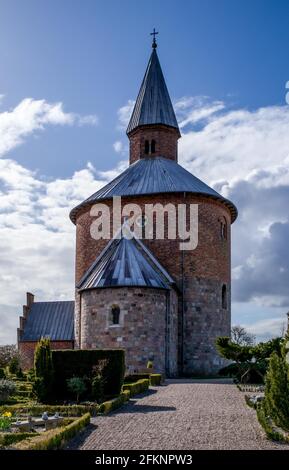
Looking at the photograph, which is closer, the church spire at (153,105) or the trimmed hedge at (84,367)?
the trimmed hedge at (84,367)

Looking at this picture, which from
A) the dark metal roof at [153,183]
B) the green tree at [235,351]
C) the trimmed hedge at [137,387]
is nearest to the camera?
the trimmed hedge at [137,387]

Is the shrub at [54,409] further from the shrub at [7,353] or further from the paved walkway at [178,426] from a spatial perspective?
the shrub at [7,353]

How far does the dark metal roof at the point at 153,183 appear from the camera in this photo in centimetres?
3241

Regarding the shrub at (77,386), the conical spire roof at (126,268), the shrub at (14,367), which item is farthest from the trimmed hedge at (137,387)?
the shrub at (14,367)

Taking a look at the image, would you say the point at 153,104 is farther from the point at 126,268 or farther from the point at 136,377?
the point at 136,377

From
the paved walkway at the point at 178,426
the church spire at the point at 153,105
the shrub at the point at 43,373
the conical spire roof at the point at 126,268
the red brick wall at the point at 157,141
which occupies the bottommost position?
the paved walkway at the point at 178,426

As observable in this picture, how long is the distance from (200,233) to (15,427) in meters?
20.7

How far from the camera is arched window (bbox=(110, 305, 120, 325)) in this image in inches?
1070

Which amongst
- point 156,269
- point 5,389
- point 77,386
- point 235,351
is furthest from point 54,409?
point 156,269

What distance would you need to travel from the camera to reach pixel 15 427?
1255 centimetres

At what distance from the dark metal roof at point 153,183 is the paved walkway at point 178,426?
15417mm

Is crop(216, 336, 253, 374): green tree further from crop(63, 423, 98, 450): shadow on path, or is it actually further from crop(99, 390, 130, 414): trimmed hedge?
crop(63, 423, 98, 450): shadow on path

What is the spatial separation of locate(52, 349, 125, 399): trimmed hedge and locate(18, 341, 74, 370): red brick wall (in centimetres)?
Result: 1825
